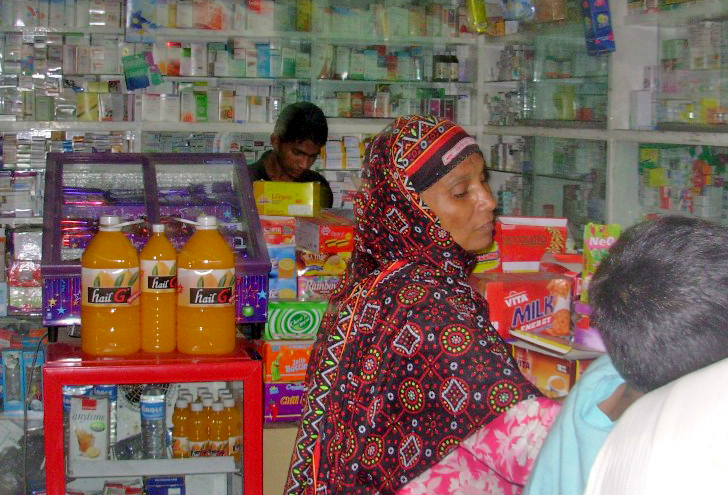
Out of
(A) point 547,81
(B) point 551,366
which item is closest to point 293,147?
(A) point 547,81

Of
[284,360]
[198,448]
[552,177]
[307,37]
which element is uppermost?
[307,37]

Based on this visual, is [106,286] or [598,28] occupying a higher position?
[598,28]

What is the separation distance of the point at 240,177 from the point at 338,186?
3.61 meters

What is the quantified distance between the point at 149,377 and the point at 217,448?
0.36 m

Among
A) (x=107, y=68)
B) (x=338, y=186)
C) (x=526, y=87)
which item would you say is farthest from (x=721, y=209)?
(x=107, y=68)

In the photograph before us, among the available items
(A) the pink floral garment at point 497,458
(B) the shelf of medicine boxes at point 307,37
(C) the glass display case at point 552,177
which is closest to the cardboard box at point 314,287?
(A) the pink floral garment at point 497,458

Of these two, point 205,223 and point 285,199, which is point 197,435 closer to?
point 205,223

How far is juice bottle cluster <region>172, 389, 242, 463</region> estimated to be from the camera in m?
2.71

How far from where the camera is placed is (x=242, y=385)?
8.61 ft

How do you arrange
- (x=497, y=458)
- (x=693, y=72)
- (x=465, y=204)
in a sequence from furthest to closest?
1. (x=693, y=72)
2. (x=465, y=204)
3. (x=497, y=458)

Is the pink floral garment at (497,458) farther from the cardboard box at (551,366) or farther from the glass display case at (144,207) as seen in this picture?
the glass display case at (144,207)

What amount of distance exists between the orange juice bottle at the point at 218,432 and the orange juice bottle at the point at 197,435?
21 millimetres

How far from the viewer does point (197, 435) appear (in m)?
2.72

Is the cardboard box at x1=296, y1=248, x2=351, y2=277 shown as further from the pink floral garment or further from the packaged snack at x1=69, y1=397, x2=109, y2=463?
the pink floral garment
